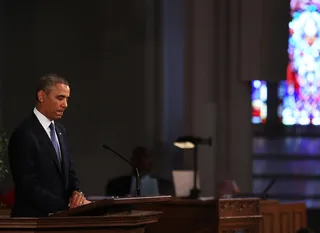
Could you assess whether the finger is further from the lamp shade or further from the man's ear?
the lamp shade

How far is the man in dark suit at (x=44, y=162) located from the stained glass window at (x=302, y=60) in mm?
7692

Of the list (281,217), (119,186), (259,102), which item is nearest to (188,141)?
(119,186)

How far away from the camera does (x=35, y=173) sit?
4957mm

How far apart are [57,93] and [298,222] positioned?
14.8 feet

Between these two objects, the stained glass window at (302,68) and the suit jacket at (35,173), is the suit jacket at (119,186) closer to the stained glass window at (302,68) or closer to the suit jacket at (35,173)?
the stained glass window at (302,68)

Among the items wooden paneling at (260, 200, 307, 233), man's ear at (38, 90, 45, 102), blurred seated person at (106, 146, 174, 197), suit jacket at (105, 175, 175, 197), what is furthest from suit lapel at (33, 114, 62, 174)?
suit jacket at (105, 175, 175, 197)

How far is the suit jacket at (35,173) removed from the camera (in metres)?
4.90

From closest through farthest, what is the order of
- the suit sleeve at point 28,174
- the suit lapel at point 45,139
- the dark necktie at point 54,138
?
the suit sleeve at point 28,174
the suit lapel at point 45,139
the dark necktie at point 54,138

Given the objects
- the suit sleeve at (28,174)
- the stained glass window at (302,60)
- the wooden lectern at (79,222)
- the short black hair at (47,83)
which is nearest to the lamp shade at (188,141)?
the stained glass window at (302,60)

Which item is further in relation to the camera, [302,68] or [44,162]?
[302,68]

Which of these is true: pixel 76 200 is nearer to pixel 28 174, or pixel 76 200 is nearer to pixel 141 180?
pixel 28 174

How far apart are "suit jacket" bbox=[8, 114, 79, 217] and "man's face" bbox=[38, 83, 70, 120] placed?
7 cm

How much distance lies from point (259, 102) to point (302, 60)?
78 centimetres

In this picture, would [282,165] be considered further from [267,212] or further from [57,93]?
[57,93]
